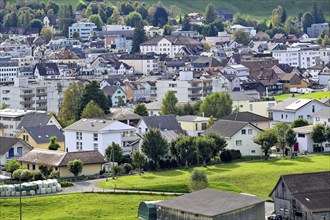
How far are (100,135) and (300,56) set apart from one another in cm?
5457

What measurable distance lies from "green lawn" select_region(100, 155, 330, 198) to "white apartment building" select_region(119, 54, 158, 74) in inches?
1937

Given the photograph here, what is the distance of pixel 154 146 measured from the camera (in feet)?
149

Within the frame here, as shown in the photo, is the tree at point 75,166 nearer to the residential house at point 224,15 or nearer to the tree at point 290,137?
the tree at point 290,137

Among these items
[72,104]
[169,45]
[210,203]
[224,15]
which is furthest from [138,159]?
[224,15]

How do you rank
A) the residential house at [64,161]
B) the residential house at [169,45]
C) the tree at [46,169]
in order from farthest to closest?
the residential house at [169,45]
the residential house at [64,161]
the tree at [46,169]

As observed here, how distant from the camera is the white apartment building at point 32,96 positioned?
69000mm

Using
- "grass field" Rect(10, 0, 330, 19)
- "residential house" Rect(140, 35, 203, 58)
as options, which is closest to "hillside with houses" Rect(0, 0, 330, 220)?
"residential house" Rect(140, 35, 203, 58)

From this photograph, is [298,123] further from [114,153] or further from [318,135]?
[114,153]

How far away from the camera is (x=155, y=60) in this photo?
316 ft

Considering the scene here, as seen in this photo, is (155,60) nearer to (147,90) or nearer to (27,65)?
(27,65)

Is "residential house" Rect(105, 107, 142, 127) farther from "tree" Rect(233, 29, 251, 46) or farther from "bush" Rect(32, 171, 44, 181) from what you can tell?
"tree" Rect(233, 29, 251, 46)

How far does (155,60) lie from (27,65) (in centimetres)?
1116

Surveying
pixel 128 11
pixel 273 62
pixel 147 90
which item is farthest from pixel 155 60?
pixel 128 11

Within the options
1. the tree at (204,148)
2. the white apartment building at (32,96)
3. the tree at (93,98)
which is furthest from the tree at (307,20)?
the tree at (204,148)
